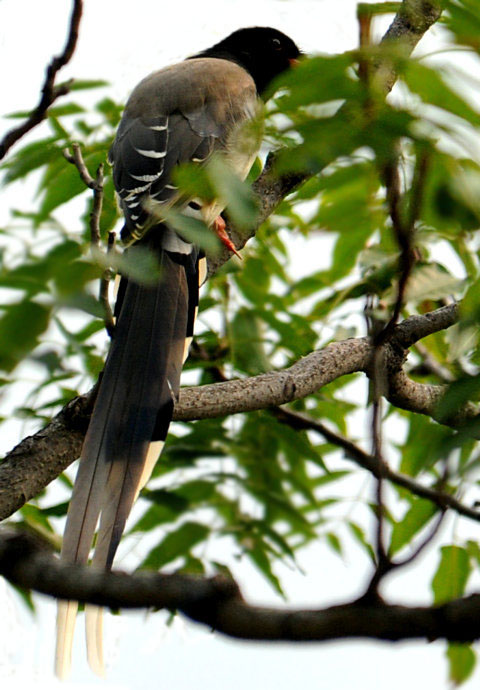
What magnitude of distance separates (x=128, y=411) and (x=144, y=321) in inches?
11.9

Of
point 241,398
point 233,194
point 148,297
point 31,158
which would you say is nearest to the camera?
point 233,194

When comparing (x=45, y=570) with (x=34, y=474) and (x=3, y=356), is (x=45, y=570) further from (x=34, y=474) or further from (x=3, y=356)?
(x=34, y=474)

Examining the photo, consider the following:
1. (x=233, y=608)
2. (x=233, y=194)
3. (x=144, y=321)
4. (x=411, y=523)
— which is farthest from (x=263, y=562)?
(x=233, y=608)

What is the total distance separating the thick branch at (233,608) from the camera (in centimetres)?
85

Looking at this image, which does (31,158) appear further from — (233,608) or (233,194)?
(233,608)

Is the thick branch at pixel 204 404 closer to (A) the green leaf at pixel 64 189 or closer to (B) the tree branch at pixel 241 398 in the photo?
(B) the tree branch at pixel 241 398

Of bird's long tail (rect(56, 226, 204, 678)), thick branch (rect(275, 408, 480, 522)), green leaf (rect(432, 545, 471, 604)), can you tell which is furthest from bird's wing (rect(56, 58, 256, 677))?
green leaf (rect(432, 545, 471, 604))

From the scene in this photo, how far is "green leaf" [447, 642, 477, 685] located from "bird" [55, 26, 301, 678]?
728 millimetres

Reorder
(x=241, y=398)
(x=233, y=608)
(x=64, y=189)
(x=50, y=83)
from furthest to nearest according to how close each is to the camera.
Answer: (x=64, y=189), (x=241, y=398), (x=50, y=83), (x=233, y=608)

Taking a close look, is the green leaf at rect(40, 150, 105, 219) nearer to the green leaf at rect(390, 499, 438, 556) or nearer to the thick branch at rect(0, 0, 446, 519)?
the thick branch at rect(0, 0, 446, 519)

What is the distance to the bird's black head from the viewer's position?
4086 mm

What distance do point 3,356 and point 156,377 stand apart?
1307 mm

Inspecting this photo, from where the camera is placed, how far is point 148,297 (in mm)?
2486

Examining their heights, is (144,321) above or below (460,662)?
above
